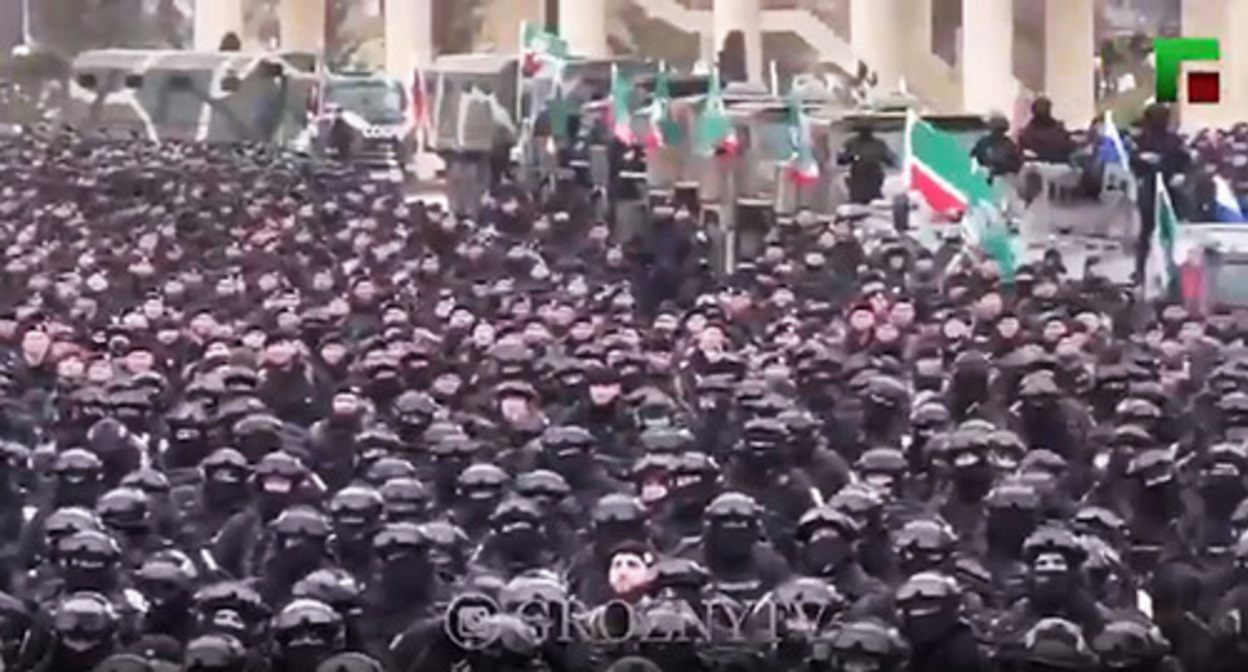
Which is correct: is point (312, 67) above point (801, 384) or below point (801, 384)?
above

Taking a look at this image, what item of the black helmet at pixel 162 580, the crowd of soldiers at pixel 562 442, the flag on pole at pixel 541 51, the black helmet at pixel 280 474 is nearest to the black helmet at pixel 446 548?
the crowd of soldiers at pixel 562 442

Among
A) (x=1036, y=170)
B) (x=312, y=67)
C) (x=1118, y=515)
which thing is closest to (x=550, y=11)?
(x=312, y=67)

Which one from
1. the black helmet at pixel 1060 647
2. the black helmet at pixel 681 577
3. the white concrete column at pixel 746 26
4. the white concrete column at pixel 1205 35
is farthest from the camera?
the white concrete column at pixel 746 26

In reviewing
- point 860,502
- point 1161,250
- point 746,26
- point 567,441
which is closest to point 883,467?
point 860,502

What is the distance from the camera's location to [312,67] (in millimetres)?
6070

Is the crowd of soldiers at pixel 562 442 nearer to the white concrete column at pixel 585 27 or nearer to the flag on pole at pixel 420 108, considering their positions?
the flag on pole at pixel 420 108

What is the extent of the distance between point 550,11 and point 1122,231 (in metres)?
0.91

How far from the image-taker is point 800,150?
20.0 ft

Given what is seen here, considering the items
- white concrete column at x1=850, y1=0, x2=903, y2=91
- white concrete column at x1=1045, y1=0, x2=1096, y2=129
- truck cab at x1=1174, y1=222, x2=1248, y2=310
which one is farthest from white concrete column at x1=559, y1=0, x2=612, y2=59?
truck cab at x1=1174, y1=222, x2=1248, y2=310

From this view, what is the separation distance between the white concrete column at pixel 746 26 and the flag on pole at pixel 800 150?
75 mm

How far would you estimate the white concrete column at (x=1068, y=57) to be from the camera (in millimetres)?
5848

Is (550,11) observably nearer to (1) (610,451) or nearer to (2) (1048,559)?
(1) (610,451)

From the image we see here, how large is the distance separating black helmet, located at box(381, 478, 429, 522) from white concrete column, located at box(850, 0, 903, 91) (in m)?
0.91

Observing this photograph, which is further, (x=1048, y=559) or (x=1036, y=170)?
(x=1036, y=170)
